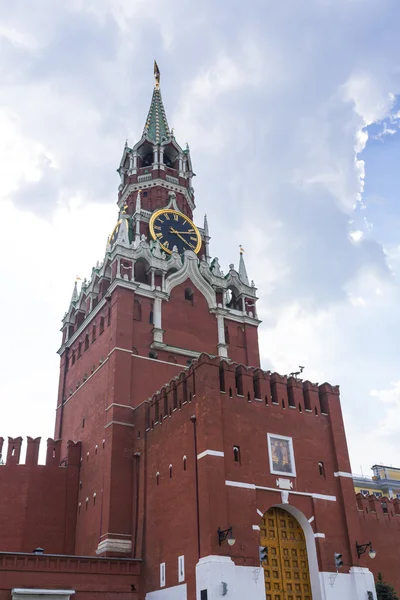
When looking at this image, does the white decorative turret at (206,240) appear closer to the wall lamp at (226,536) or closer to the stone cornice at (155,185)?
the stone cornice at (155,185)

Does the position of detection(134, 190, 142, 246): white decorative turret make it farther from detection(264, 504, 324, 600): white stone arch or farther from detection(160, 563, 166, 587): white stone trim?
detection(160, 563, 166, 587): white stone trim

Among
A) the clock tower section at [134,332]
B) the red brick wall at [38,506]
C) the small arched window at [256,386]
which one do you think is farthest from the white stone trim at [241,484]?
the red brick wall at [38,506]

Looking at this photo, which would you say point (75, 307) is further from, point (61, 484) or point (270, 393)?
point (270, 393)

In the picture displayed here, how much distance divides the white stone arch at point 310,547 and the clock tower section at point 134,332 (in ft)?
25.0

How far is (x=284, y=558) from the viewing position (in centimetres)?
2889

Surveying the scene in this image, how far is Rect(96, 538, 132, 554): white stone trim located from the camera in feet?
105

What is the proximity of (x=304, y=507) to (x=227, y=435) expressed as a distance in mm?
5096

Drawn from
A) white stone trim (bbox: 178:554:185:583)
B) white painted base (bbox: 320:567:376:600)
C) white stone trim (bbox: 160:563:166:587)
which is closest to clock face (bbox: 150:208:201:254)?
white stone trim (bbox: 160:563:166:587)

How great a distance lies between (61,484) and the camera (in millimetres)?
38719

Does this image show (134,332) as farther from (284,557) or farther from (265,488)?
(284,557)

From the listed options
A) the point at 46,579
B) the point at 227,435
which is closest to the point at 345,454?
the point at 227,435

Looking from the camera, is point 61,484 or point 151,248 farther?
point 151,248

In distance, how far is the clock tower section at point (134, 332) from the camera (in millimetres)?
34594

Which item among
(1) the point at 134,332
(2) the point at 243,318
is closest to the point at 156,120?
(2) the point at 243,318
